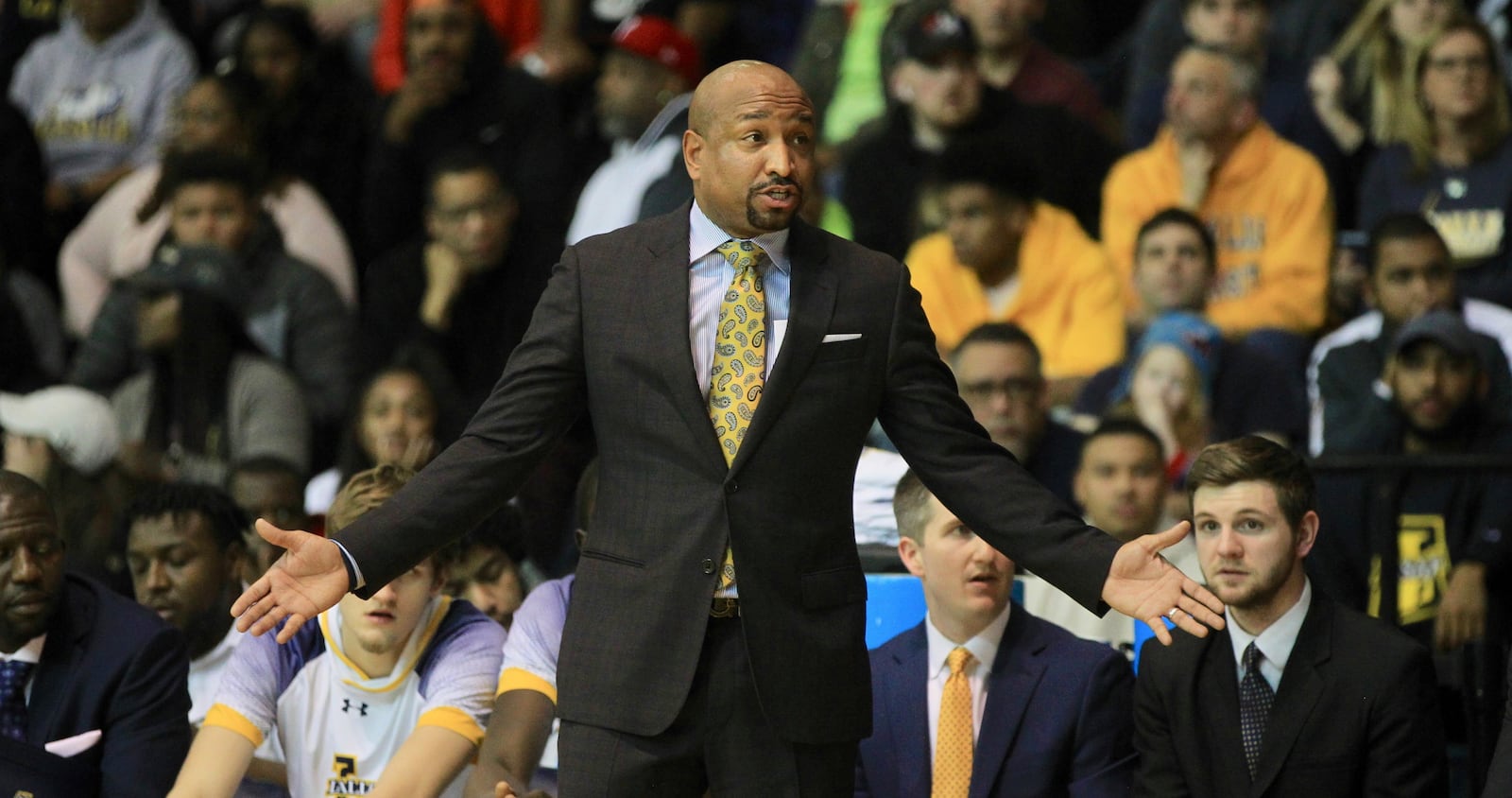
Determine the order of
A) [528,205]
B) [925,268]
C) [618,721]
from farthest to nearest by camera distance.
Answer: [528,205]
[925,268]
[618,721]

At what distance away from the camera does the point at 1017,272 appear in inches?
298

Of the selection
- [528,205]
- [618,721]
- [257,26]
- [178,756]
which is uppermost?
[257,26]

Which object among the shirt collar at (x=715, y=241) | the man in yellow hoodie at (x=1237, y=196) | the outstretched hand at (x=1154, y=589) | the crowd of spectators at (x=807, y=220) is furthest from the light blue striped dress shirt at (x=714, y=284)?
the man in yellow hoodie at (x=1237, y=196)

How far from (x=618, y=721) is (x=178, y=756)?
5.49 feet

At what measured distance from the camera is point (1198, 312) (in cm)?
724

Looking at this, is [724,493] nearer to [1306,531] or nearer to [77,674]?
[1306,531]

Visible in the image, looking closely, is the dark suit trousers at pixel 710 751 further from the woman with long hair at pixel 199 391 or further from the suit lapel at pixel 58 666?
the woman with long hair at pixel 199 391

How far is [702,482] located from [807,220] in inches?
102

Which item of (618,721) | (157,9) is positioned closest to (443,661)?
(618,721)

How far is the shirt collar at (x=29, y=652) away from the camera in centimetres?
466

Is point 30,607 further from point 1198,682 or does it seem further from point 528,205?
point 528,205

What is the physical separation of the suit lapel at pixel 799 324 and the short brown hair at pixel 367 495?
1.40m

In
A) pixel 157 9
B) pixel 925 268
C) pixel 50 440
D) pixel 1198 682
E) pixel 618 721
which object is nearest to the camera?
pixel 618 721

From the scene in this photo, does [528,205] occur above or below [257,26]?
below
